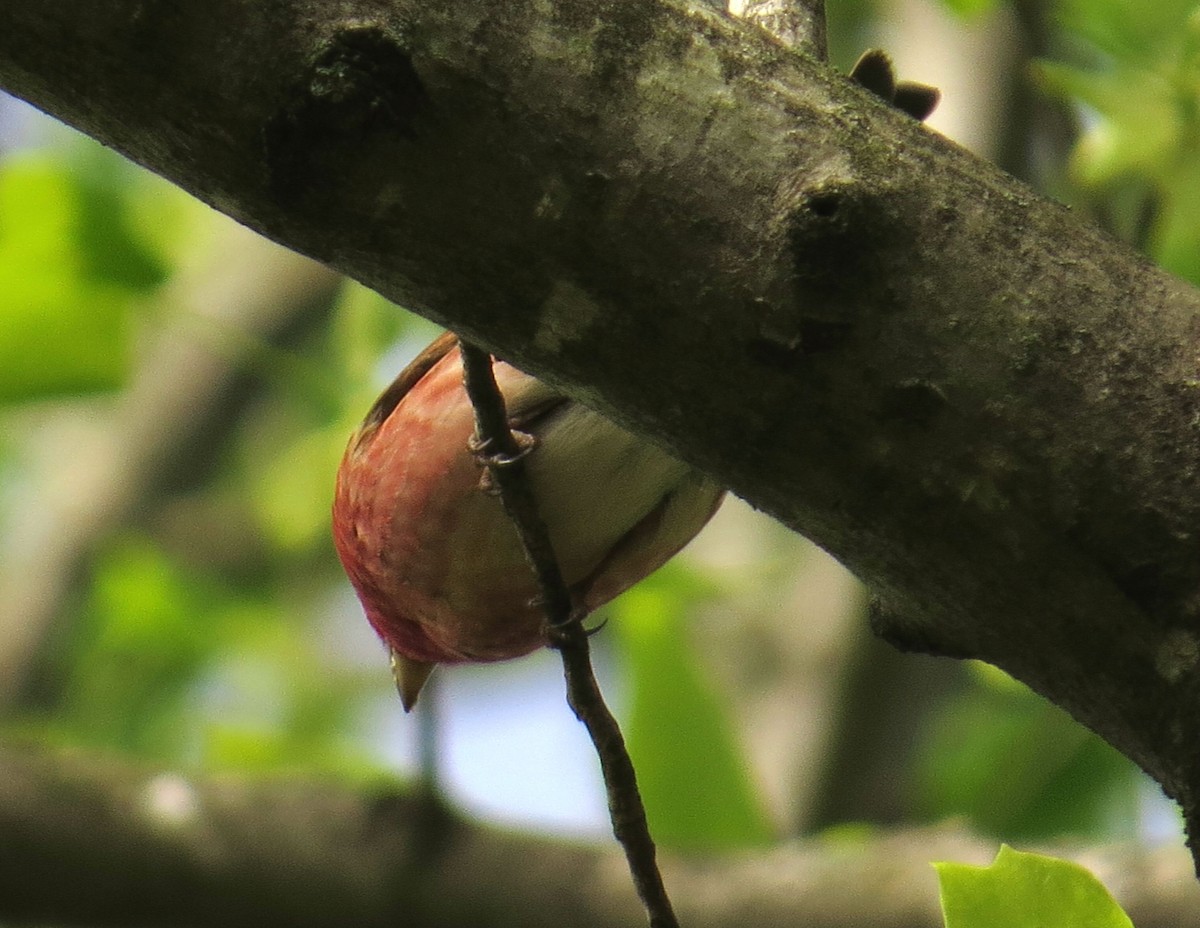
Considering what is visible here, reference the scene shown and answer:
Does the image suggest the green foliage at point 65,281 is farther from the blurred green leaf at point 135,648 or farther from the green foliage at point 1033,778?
the green foliage at point 1033,778

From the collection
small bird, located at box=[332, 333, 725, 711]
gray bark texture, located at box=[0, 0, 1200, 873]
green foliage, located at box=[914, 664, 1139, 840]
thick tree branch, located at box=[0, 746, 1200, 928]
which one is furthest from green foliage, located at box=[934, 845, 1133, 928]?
green foliage, located at box=[914, 664, 1139, 840]

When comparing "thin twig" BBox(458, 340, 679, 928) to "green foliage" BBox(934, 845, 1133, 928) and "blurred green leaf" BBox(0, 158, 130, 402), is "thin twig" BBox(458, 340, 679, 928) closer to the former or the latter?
"green foliage" BBox(934, 845, 1133, 928)

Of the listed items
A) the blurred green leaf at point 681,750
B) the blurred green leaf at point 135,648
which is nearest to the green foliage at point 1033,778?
the blurred green leaf at point 681,750

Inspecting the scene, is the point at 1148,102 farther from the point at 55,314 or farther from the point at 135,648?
the point at 135,648

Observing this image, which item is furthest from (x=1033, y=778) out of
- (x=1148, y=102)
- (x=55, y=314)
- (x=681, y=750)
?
(x=55, y=314)

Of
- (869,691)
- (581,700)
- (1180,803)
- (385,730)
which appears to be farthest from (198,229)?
(1180,803)

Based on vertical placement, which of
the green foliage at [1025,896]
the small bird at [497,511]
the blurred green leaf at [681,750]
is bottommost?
the green foliage at [1025,896]
